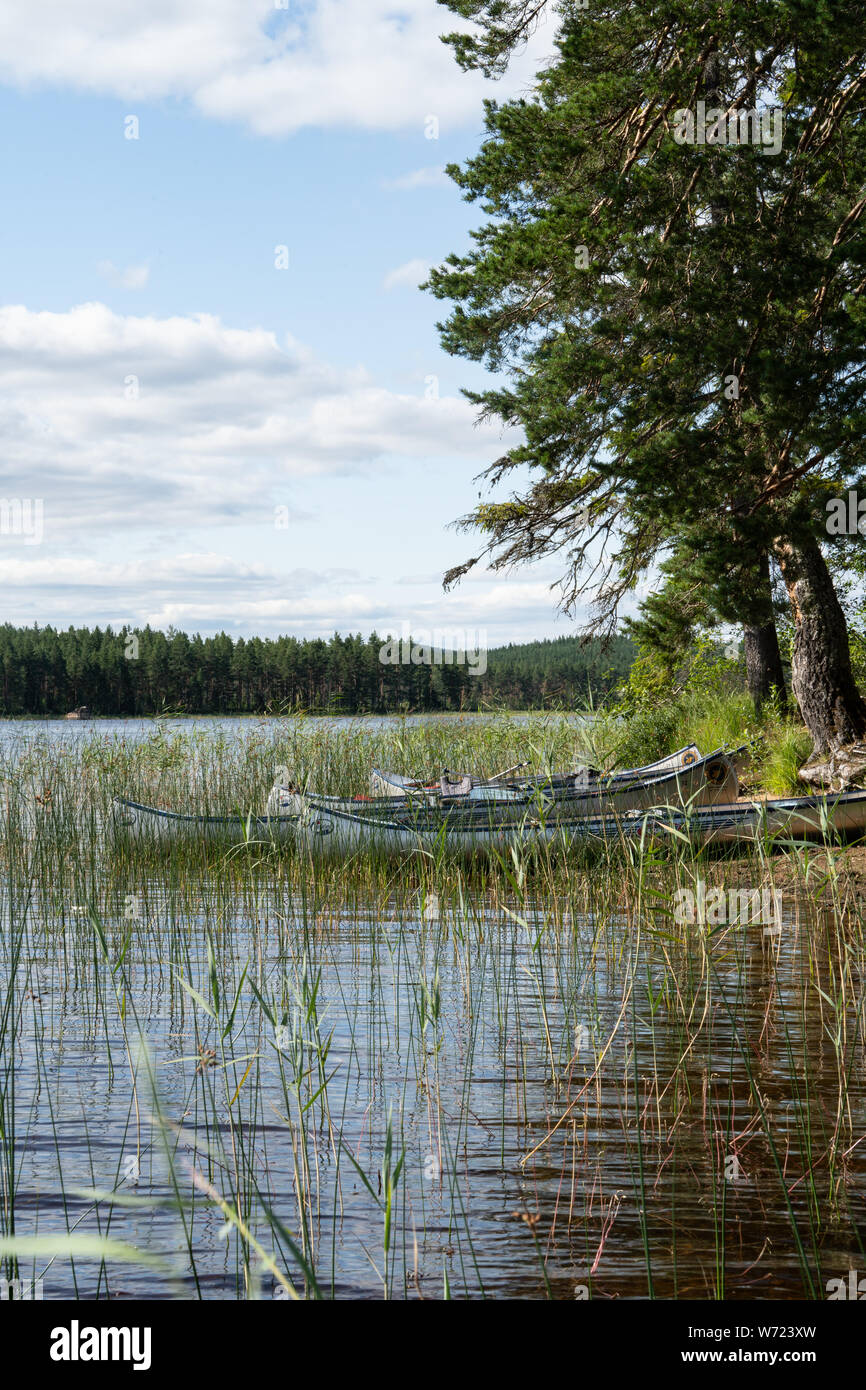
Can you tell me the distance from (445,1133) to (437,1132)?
0.09 feet

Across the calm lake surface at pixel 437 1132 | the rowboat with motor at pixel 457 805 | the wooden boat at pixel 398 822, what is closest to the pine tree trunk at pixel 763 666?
the rowboat with motor at pixel 457 805

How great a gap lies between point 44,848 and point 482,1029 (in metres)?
4.50

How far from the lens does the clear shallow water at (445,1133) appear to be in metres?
2.79

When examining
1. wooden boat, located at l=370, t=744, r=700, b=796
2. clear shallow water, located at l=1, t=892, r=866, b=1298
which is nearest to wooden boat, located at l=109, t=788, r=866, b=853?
wooden boat, located at l=370, t=744, r=700, b=796

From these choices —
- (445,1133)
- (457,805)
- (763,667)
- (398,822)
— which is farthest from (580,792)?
(763,667)

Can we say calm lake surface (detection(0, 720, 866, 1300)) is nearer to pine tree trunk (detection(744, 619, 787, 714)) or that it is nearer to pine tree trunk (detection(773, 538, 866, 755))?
pine tree trunk (detection(773, 538, 866, 755))

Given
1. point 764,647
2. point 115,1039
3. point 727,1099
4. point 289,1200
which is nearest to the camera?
point 289,1200

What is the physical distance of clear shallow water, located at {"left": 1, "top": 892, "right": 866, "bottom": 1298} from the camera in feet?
9.16

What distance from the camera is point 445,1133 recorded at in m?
3.66

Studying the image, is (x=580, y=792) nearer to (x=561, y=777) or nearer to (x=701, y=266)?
(x=561, y=777)

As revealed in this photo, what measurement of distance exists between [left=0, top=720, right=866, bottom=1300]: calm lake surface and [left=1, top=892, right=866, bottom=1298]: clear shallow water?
0.01 metres
